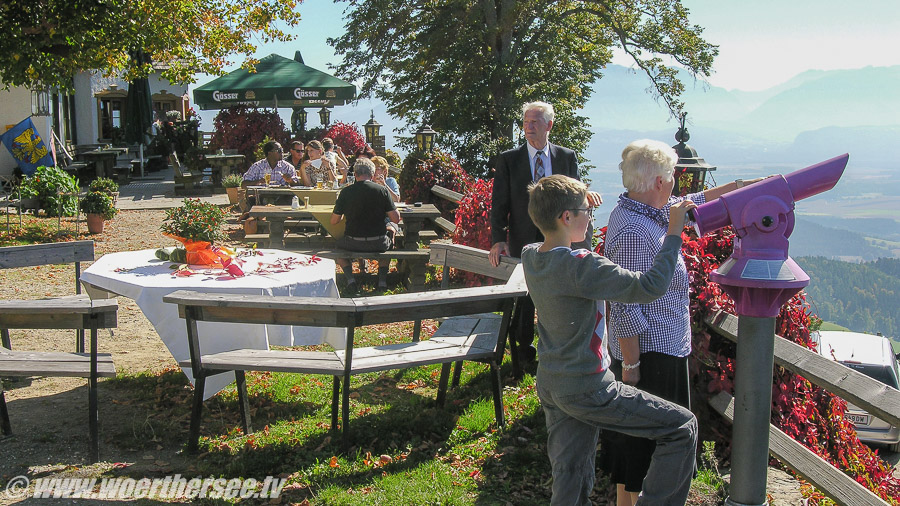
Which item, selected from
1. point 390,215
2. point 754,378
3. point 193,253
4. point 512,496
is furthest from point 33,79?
point 754,378

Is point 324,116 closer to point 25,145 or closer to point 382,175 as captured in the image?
point 25,145

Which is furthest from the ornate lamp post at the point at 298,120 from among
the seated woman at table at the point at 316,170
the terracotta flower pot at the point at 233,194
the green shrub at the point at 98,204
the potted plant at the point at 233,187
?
the seated woman at table at the point at 316,170

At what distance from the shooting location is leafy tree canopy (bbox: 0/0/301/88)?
454 inches

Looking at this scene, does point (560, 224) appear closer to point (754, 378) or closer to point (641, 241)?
point (641, 241)

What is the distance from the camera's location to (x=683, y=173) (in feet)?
27.0

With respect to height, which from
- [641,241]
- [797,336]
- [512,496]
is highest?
[641,241]

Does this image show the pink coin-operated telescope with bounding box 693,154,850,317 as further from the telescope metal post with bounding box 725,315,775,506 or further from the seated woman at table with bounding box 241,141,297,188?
the seated woman at table with bounding box 241,141,297,188

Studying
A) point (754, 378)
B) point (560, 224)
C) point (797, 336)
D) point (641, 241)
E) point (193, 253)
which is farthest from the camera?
point (193, 253)

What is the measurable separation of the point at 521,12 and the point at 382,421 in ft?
54.5

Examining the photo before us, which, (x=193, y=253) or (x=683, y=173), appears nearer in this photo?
(x=193, y=253)

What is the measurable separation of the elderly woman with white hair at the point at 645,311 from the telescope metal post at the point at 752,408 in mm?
462

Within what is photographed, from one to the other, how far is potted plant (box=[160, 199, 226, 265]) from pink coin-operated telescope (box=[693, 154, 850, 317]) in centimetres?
399

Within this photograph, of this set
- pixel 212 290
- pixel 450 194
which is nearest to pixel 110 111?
pixel 450 194

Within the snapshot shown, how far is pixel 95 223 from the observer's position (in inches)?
525
